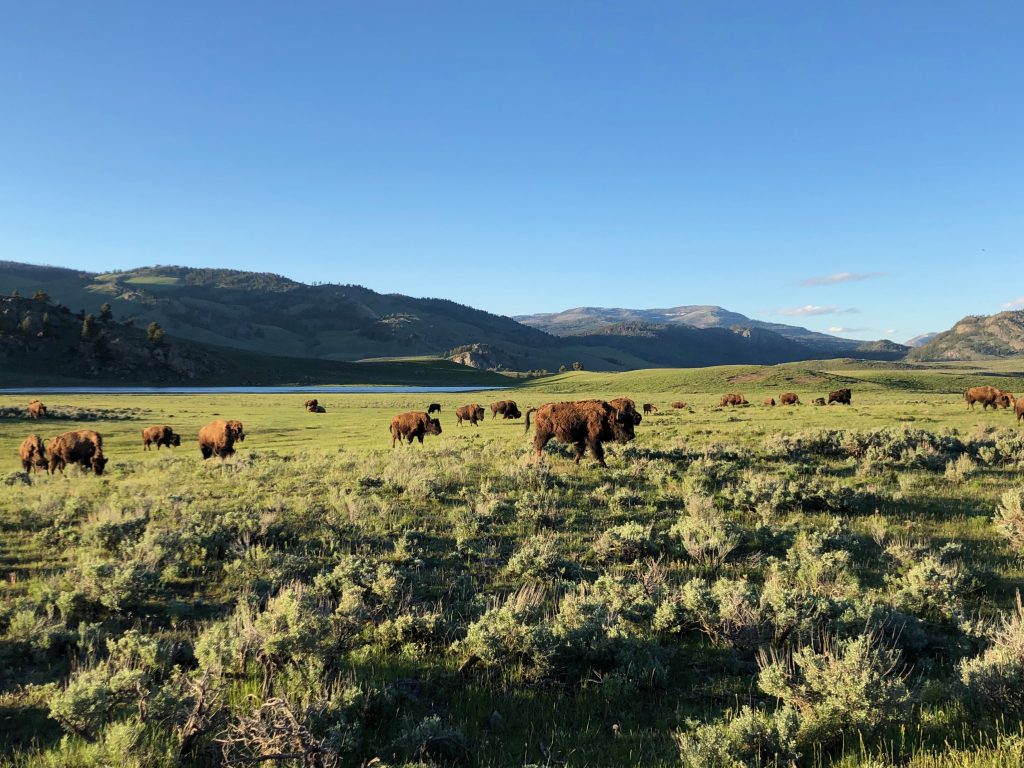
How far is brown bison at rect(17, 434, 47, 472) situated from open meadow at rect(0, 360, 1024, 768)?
28.6 ft

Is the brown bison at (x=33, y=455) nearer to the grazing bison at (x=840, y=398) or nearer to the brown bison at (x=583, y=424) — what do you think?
the brown bison at (x=583, y=424)

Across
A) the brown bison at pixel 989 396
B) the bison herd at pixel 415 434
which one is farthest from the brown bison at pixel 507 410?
the brown bison at pixel 989 396

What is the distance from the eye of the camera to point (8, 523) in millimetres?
10250

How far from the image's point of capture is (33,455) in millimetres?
20859

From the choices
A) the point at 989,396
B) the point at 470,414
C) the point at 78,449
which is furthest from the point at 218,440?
the point at 989,396

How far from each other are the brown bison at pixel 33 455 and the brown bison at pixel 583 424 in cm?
1819

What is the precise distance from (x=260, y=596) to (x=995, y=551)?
32.5ft

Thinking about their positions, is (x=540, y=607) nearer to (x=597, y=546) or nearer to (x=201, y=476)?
(x=597, y=546)

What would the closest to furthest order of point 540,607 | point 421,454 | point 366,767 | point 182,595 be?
point 366,767
point 540,607
point 182,595
point 421,454

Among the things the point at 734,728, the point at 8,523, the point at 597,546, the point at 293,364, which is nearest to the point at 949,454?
the point at 597,546

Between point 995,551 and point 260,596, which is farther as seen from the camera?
point 995,551

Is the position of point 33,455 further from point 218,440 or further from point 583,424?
point 583,424

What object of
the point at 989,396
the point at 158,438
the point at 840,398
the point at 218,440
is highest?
the point at 989,396

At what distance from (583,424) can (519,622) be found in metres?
11.5
